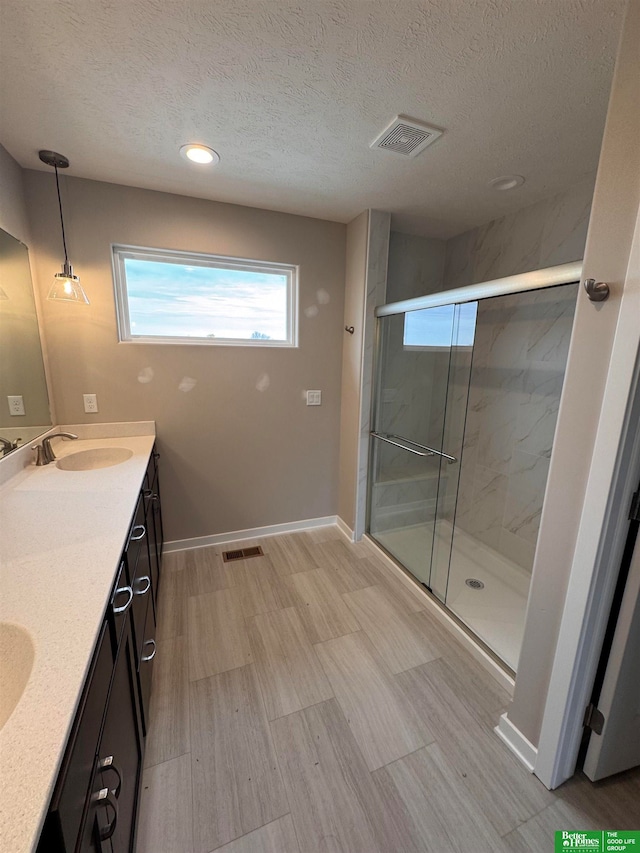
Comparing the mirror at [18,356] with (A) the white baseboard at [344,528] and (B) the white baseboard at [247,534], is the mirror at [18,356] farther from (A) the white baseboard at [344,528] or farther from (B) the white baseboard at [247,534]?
(A) the white baseboard at [344,528]

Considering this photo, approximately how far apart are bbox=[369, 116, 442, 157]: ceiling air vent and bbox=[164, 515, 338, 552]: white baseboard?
256 centimetres

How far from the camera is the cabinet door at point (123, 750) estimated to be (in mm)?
807

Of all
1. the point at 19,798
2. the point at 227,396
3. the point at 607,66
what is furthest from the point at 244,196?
the point at 19,798

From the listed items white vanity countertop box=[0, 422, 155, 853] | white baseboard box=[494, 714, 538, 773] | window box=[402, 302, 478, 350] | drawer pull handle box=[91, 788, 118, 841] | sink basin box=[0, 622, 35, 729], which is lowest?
white baseboard box=[494, 714, 538, 773]

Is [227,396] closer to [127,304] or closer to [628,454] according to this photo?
[127,304]

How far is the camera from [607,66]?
3.89ft

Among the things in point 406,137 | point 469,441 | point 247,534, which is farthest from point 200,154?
point 469,441

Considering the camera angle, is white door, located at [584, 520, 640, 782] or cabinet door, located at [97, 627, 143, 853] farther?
white door, located at [584, 520, 640, 782]

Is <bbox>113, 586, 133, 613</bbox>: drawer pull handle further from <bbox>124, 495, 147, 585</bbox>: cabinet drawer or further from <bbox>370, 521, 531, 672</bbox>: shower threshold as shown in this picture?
<bbox>370, 521, 531, 672</bbox>: shower threshold

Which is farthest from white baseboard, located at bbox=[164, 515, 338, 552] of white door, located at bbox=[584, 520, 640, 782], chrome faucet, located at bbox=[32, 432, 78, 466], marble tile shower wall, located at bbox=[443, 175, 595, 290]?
marble tile shower wall, located at bbox=[443, 175, 595, 290]

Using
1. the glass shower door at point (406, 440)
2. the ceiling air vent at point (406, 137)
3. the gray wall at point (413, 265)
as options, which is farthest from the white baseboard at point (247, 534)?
the ceiling air vent at point (406, 137)

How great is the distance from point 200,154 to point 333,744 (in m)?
2.70

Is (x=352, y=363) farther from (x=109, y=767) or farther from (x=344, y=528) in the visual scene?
(x=109, y=767)

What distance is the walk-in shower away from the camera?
220cm
